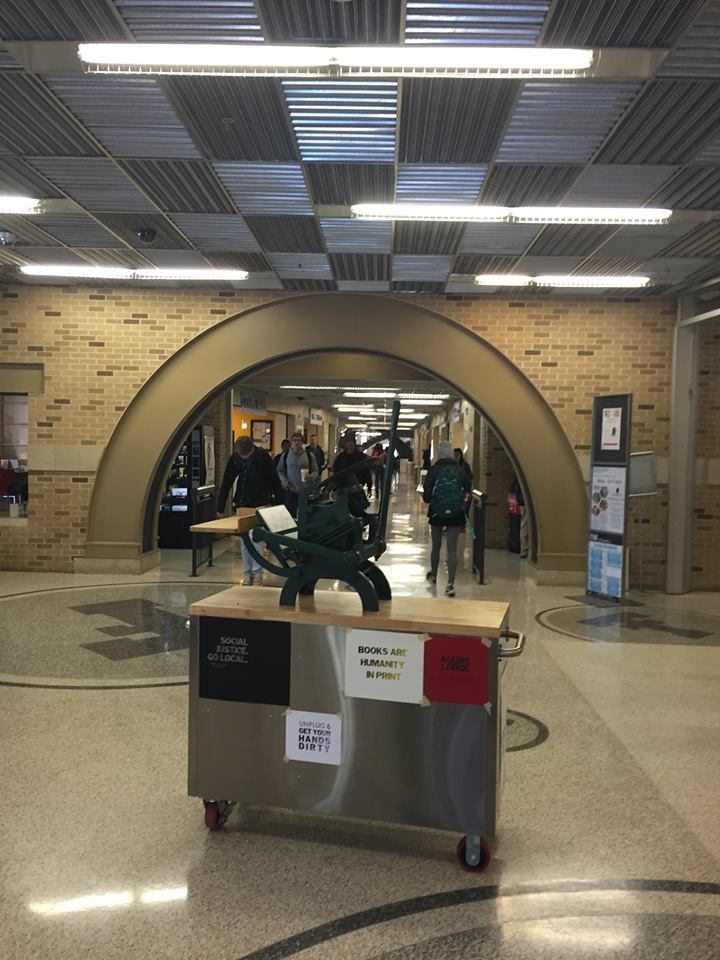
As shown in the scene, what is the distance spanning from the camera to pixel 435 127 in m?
4.20

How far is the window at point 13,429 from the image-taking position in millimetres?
9672

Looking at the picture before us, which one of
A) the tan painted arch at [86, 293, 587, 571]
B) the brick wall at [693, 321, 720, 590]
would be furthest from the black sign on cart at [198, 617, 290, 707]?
the brick wall at [693, 321, 720, 590]

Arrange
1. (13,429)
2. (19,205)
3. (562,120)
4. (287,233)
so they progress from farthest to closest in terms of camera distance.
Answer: (13,429) < (287,233) < (19,205) < (562,120)

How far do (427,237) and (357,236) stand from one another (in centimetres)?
58

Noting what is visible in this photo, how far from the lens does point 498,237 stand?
247 inches

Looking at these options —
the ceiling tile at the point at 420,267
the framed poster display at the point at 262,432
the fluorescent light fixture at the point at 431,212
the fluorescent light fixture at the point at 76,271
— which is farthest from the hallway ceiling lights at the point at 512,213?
the framed poster display at the point at 262,432

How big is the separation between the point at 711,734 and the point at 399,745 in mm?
2198

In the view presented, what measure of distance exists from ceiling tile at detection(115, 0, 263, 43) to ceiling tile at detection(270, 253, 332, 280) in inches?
145

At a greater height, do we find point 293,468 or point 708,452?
point 708,452

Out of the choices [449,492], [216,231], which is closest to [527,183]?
[216,231]

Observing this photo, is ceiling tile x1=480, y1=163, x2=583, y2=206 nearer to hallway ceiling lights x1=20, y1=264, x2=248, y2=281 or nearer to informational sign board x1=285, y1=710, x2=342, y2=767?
hallway ceiling lights x1=20, y1=264, x2=248, y2=281

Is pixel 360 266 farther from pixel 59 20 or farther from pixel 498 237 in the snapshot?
pixel 59 20

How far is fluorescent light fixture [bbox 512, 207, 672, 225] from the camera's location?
18.0 ft

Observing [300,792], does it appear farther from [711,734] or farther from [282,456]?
[282,456]
